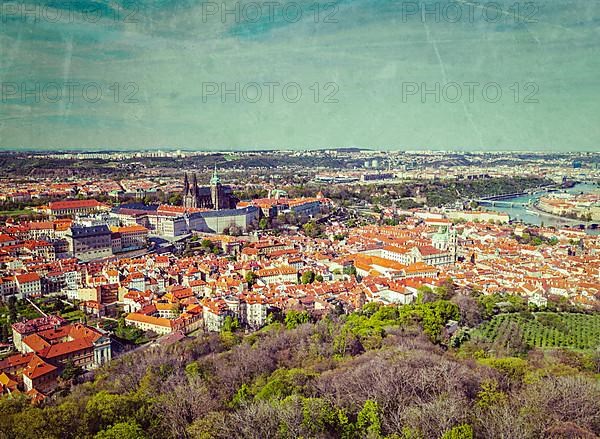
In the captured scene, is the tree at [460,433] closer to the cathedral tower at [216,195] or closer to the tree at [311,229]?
the tree at [311,229]

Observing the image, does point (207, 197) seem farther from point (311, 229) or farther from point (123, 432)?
point (123, 432)

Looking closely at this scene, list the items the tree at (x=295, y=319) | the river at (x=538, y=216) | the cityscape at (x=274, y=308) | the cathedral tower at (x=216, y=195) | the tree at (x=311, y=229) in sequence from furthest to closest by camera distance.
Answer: the cathedral tower at (x=216, y=195) < the river at (x=538, y=216) < the tree at (x=311, y=229) < the tree at (x=295, y=319) < the cityscape at (x=274, y=308)

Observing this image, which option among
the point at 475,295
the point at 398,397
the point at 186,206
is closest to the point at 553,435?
the point at 398,397

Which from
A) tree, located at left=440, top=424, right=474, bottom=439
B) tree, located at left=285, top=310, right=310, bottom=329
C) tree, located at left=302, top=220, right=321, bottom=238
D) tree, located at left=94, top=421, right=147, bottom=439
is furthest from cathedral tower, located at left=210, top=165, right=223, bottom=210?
tree, located at left=440, top=424, right=474, bottom=439

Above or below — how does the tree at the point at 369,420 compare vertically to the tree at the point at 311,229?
above

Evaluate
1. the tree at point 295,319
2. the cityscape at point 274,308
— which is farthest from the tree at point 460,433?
the tree at point 295,319

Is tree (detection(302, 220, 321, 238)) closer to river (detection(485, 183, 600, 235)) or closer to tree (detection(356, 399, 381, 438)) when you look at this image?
river (detection(485, 183, 600, 235))

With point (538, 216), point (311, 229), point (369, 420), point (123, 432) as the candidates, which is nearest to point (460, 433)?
point (369, 420)
